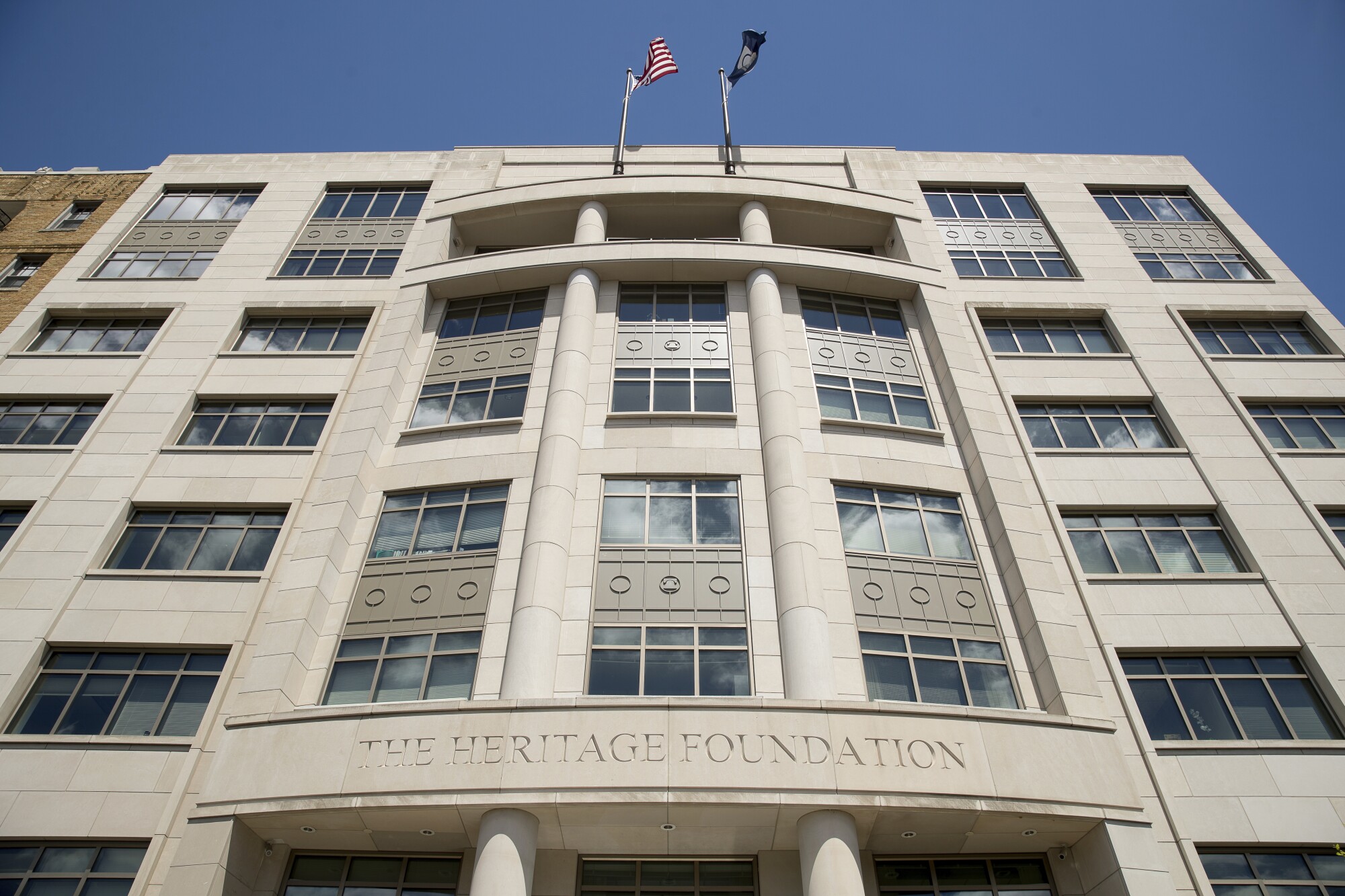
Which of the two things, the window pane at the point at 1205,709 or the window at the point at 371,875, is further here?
the window pane at the point at 1205,709

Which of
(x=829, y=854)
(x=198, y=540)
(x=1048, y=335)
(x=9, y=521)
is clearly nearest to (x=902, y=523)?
(x=829, y=854)

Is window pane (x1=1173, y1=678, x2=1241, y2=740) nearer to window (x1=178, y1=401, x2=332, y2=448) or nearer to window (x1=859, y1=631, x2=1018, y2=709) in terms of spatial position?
window (x1=859, y1=631, x2=1018, y2=709)

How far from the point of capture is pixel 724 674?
A: 14.3m

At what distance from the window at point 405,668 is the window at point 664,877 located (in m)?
3.64

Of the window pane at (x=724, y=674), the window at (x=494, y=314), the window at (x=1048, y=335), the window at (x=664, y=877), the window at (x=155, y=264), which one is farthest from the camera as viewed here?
the window at (x=155, y=264)

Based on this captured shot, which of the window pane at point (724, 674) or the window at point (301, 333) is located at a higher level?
the window at point (301, 333)

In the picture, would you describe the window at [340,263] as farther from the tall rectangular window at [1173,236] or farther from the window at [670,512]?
the tall rectangular window at [1173,236]

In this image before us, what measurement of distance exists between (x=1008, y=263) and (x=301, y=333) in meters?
20.1

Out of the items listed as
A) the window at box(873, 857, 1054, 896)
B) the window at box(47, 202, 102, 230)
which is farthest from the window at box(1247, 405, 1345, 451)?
the window at box(47, 202, 102, 230)

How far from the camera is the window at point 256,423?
1945 centimetres

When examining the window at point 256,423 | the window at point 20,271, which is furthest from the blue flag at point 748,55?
the window at point 20,271

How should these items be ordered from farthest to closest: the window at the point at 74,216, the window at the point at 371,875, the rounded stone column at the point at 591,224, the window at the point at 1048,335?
1. the window at the point at 74,216
2. the rounded stone column at the point at 591,224
3. the window at the point at 1048,335
4. the window at the point at 371,875

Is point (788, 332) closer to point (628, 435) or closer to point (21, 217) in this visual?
point (628, 435)

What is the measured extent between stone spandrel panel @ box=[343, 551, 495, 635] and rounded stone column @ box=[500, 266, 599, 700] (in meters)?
0.95
